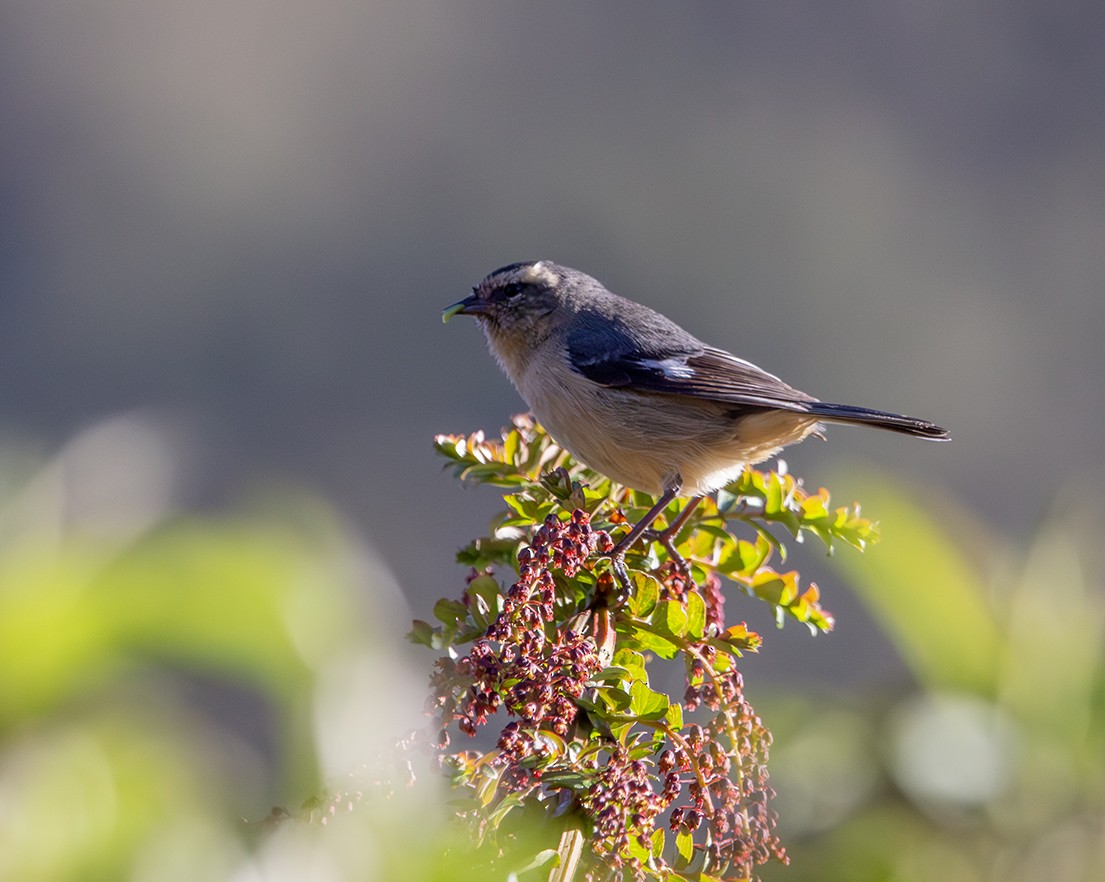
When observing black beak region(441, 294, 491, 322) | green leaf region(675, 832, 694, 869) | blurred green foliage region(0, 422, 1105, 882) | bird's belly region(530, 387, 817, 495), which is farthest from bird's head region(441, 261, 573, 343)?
blurred green foliage region(0, 422, 1105, 882)

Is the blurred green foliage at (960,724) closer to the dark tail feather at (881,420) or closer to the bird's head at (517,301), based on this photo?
the dark tail feather at (881,420)

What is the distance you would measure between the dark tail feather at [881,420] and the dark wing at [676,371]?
0.21 ft

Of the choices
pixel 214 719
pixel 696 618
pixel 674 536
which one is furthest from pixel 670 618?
pixel 214 719

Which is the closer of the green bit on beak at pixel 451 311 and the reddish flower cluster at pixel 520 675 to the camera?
the reddish flower cluster at pixel 520 675

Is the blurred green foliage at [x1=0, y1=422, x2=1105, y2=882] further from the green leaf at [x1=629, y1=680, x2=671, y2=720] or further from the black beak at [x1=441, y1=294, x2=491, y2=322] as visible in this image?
the black beak at [x1=441, y1=294, x2=491, y2=322]

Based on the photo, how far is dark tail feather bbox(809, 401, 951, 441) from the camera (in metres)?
2.88

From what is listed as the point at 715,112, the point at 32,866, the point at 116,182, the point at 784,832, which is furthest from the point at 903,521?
the point at 715,112

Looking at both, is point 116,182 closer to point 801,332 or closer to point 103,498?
point 801,332

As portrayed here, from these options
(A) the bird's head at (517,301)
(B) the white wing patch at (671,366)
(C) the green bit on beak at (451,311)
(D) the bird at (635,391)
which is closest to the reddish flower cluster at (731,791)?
(D) the bird at (635,391)

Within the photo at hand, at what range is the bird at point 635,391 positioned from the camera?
3025 mm

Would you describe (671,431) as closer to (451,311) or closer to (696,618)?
Answer: (451,311)

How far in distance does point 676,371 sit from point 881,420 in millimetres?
653

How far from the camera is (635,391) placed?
338cm

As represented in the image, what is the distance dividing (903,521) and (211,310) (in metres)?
17.1
